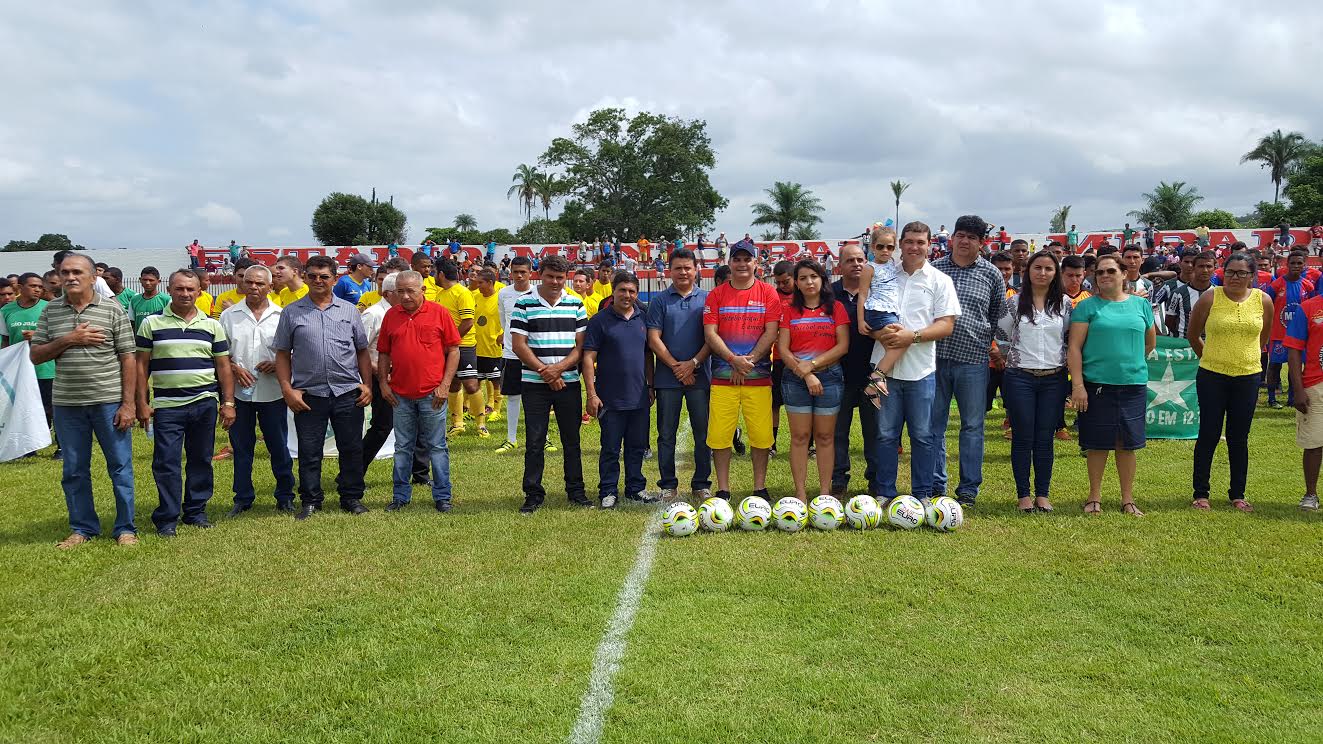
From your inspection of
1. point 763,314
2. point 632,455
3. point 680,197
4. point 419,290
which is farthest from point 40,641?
point 680,197

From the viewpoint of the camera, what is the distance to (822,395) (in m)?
6.76

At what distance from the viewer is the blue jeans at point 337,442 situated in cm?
721

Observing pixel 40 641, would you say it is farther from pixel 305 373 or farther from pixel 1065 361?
pixel 1065 361

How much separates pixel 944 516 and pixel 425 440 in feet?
14.3

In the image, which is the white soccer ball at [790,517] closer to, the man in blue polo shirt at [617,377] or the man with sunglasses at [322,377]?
the man in blue polo shirt at [617,377]

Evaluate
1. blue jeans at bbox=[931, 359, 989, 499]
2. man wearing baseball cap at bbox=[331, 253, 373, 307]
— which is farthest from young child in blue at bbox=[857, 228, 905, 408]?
man wearing baseball cap at bbox=[331, 253, 373, 307]

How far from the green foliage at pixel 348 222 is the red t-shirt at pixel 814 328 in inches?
2637

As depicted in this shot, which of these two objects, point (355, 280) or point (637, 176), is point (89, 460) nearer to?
point (355, 280)

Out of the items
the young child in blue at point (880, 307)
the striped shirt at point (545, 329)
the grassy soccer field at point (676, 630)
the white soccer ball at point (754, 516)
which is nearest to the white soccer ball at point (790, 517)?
the white soccer ball at point (754, 516)

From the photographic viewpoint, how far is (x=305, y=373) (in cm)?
710

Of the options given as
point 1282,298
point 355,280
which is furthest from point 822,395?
point 1282,298

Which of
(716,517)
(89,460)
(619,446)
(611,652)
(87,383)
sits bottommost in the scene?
(611,652)

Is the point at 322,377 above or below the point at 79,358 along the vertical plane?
below

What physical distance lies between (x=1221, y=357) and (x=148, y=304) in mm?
11833
